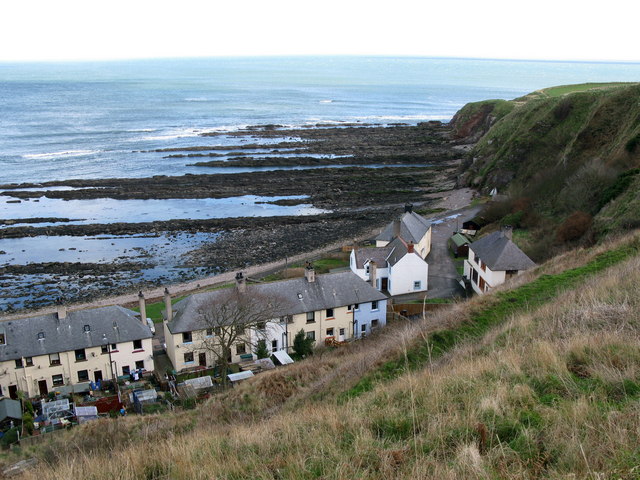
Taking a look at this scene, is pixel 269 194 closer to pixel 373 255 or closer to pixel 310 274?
pixel 373 255

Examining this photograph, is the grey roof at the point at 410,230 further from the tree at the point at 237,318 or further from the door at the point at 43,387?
the door at the point at 43,387

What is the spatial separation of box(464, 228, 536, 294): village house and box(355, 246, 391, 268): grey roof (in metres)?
6.45

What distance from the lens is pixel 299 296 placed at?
3186cm

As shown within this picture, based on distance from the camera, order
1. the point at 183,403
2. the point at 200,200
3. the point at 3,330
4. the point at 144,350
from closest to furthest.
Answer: the point at 183,403 → the point at 3,330 → the point at 144,350 → the point at 200,200

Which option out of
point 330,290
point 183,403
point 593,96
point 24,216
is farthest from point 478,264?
point 24,216

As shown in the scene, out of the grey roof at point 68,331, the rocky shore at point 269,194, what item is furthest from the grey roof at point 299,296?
the rocky shore at point 269,194

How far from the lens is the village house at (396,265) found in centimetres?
3691

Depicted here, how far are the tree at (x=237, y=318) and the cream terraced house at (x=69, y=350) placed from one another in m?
3.66

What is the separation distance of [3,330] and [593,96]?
6643cm

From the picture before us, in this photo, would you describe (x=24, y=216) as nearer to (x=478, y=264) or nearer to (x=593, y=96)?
(x=478, y=264)

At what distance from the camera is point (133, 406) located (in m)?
24.5

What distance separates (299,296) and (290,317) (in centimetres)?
156

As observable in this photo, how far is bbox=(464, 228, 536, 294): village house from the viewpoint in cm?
3316

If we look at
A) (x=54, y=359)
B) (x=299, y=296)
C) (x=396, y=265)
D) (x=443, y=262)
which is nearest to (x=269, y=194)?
(x=443, y=262)
